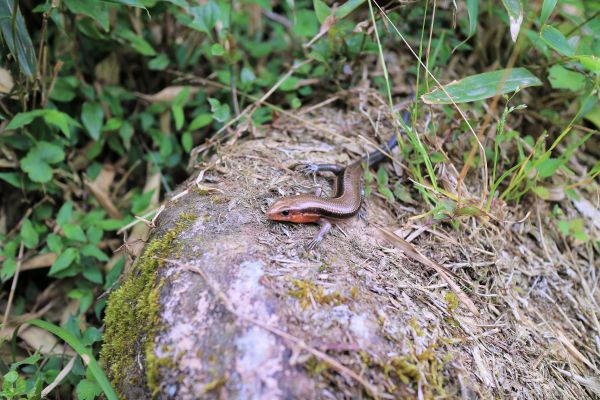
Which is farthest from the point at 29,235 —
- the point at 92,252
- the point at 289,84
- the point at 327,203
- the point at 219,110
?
the point at 289,84

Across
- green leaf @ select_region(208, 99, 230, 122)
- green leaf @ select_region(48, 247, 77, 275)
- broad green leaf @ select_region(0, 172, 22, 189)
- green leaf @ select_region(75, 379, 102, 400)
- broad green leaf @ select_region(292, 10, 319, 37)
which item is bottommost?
green leaf @ select_region(75, 379, 102, 400)

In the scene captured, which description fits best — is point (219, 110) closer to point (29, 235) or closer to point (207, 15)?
point (207, 15)

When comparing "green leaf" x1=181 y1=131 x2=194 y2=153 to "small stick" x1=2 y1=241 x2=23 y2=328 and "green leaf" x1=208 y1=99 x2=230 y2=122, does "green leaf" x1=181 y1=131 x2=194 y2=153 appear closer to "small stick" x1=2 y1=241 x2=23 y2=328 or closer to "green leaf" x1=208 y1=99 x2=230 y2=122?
"green leaf" x1=208 y1=99 x2=230 y2=122

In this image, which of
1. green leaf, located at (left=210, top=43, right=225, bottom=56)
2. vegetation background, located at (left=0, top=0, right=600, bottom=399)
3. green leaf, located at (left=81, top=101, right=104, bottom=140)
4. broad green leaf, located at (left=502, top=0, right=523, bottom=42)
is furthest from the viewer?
green leaf, located at (left=81, top=101, right=104, bottom=140)

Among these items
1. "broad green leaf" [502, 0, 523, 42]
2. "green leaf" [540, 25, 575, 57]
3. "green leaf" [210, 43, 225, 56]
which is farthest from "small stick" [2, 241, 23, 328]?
"green leaf" [540, 25, 575, 57]

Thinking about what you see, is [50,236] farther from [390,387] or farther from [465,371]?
[465,371]

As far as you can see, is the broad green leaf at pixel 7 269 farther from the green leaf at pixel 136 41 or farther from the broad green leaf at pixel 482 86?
the broad green leaf at pixel 482 86
